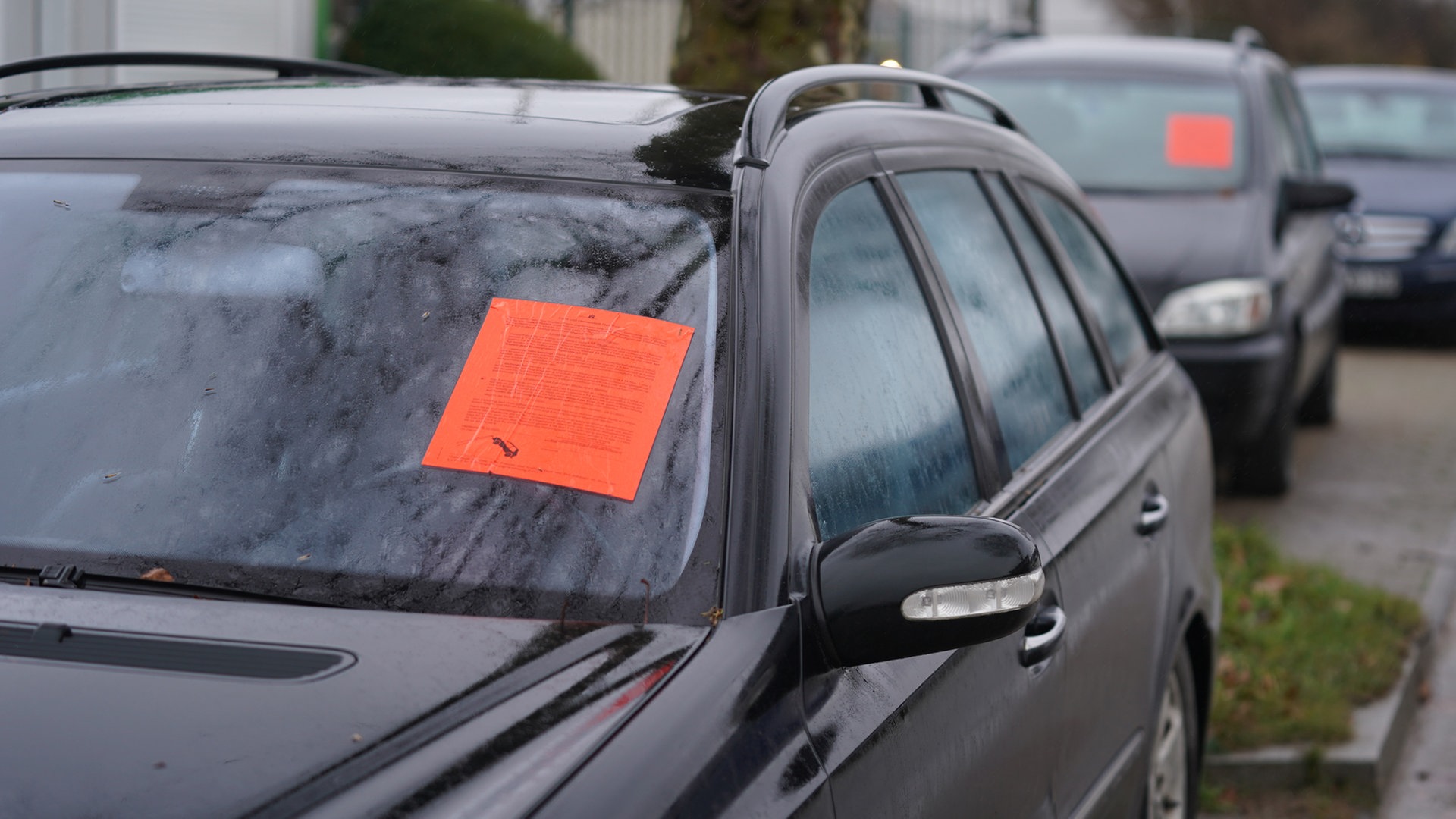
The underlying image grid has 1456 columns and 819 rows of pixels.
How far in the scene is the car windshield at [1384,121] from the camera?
12.5m

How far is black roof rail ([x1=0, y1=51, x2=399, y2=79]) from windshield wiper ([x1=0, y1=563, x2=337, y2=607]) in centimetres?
122

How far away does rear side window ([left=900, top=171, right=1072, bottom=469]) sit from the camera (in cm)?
273

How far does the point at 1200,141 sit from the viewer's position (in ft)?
25.4

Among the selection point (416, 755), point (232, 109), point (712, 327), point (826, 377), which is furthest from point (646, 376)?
point (232, 109)

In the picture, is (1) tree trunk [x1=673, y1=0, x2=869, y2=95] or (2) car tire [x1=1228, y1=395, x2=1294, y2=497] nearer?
(1) tree trunk [x1=673, y1=0, x2=869, y2=95]

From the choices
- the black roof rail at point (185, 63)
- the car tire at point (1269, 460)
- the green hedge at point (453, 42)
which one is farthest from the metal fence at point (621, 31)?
the black roof rail at point (185, 63)

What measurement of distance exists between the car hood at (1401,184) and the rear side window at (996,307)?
30.1 ft

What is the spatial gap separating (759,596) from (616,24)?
11034 millimetres

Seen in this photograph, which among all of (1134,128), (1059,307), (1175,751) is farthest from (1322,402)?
(1059,307)

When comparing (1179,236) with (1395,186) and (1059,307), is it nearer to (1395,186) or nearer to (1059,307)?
(1059,307)

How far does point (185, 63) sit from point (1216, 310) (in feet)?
15.7

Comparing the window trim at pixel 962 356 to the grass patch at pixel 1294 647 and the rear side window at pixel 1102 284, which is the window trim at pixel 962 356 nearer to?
the rear side window at pixel 1102 284

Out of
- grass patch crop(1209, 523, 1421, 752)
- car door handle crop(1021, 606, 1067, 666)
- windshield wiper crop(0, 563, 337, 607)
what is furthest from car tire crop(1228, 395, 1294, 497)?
windshield wiper crop(0, 563, 337, 607)

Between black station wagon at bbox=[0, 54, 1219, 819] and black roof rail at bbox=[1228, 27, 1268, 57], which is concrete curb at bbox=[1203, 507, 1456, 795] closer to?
black station wagon at bbox=[0, 54, 1219, 819]
